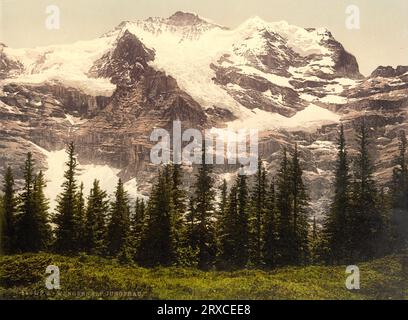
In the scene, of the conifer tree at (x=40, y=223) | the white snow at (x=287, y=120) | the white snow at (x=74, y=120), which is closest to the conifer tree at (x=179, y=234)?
the conifer tree at (x=40, y=223)

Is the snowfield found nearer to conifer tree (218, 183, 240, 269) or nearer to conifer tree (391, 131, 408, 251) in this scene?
conifer tree (391, 131, 408, 251)

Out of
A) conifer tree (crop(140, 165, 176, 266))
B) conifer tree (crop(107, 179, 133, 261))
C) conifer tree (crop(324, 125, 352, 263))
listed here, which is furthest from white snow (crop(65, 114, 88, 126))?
conifer tree (crop(324, 125, 352, 263))

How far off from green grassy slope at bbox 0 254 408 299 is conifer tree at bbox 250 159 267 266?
20.4 feet

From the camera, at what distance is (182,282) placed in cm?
4966

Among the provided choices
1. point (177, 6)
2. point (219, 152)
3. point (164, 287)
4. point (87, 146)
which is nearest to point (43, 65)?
point (87, 146)

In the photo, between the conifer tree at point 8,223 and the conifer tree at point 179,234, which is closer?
the conifer tree at point 8,223

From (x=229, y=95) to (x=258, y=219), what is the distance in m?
119

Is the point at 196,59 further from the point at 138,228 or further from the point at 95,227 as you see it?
the point at 95,227

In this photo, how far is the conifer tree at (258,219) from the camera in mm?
61844

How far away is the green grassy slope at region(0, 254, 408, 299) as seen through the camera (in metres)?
46.1

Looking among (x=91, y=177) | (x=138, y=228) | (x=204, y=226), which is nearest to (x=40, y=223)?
(x=138, y=228)

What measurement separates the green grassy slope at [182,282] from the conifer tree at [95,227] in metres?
6.63

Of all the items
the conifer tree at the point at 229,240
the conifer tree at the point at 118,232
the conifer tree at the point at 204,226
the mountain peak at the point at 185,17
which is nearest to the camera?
the conifer tree at the point at 204,226

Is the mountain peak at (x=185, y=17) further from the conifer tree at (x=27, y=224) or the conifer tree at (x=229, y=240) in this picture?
the conifer tree at (x=27, y=224)
